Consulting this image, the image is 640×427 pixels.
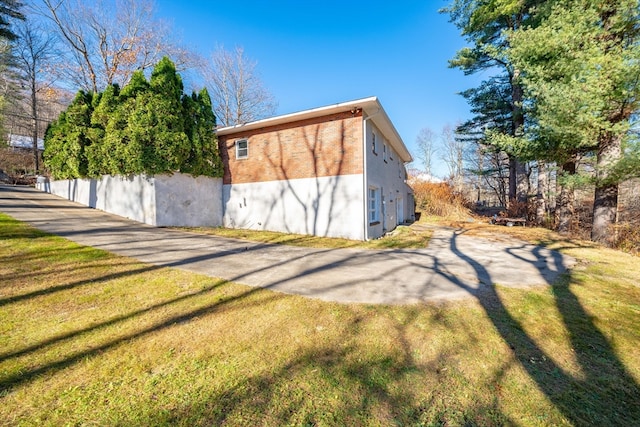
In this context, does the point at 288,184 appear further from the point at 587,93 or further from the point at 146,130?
the point at 587,93

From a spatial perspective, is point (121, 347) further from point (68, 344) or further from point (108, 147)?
point (108, 147)

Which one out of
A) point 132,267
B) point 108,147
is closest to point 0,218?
point 108,147

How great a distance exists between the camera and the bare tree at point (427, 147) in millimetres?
37562

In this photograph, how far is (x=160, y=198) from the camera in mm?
10758

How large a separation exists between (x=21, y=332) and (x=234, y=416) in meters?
2.78

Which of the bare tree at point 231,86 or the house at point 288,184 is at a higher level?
the bare tree at point 231,86

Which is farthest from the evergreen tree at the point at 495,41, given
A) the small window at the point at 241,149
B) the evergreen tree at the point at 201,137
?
the evergreen tree at the point at 201,137

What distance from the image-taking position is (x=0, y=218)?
28.0ft

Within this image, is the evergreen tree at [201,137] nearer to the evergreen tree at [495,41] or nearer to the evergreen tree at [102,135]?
the evergreen tree at [102,135]

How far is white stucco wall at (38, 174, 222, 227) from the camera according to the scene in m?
10.8

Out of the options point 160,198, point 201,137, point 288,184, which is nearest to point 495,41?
point 288,184

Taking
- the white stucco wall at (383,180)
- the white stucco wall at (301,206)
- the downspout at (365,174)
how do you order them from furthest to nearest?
the white stucco wall at (383,180) < the white stucco wall at (301,206) < the downspout at (365,174)

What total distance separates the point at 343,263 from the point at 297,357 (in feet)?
12.8

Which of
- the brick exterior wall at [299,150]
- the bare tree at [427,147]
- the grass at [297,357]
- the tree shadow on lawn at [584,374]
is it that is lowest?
the tree shadow on lawn at [584,374]
